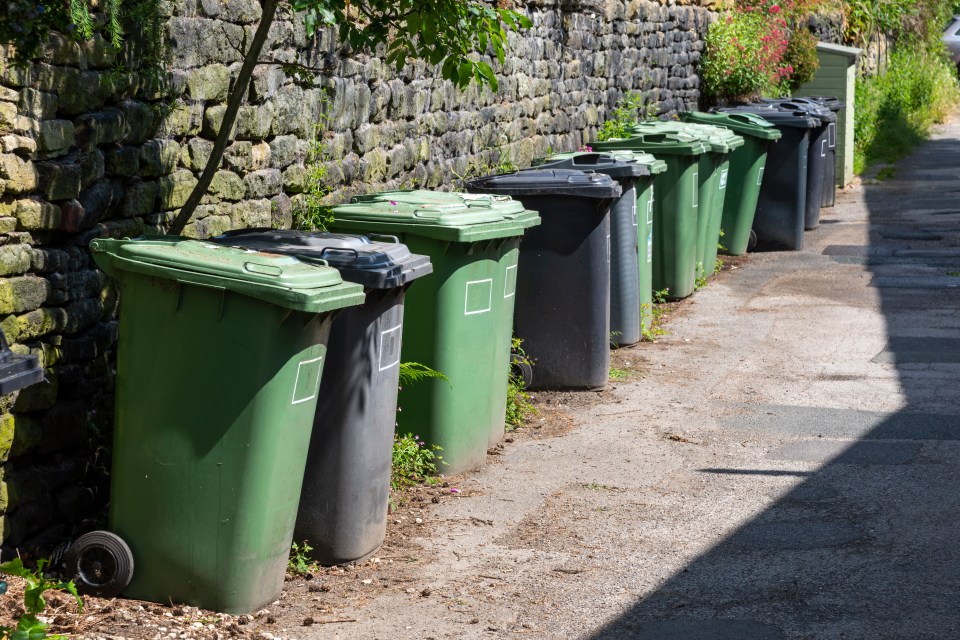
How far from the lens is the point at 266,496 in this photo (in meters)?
4.27

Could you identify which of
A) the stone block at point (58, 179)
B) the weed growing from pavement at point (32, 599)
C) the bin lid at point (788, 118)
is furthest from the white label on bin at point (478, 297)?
the bin lid at point (788, 118)

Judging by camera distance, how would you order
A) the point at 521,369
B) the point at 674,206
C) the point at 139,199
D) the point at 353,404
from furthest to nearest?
the point at 674,206
the point at 521,369
the point at 139,199
the point at 353,404

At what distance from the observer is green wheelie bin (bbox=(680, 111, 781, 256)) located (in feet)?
39.9

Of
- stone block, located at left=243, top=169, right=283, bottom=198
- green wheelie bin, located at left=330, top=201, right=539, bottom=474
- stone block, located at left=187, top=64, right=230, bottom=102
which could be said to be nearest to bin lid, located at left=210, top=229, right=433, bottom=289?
green wheelie bin, located at left=330, top=201, right=539, bottom=474

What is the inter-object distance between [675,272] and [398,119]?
322cm

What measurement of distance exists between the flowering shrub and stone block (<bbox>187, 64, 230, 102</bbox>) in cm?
1044

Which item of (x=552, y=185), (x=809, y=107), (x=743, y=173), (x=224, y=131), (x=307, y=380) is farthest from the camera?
(x=809, y=107)

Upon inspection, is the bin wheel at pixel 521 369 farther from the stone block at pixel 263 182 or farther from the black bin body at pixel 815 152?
the black bin body at pixel 815 152

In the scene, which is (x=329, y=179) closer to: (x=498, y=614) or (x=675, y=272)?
(x=498, y=614)

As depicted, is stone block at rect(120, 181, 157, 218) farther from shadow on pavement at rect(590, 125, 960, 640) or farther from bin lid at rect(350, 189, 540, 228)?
shadow on pavement at rect(590, 125, 960, 640)

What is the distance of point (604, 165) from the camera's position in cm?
853

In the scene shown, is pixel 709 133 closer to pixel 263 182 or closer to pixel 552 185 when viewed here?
pixel 552 185

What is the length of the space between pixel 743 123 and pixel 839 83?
5.48 m

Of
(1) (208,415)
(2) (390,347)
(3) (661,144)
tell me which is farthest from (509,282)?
(3) (661,144)
